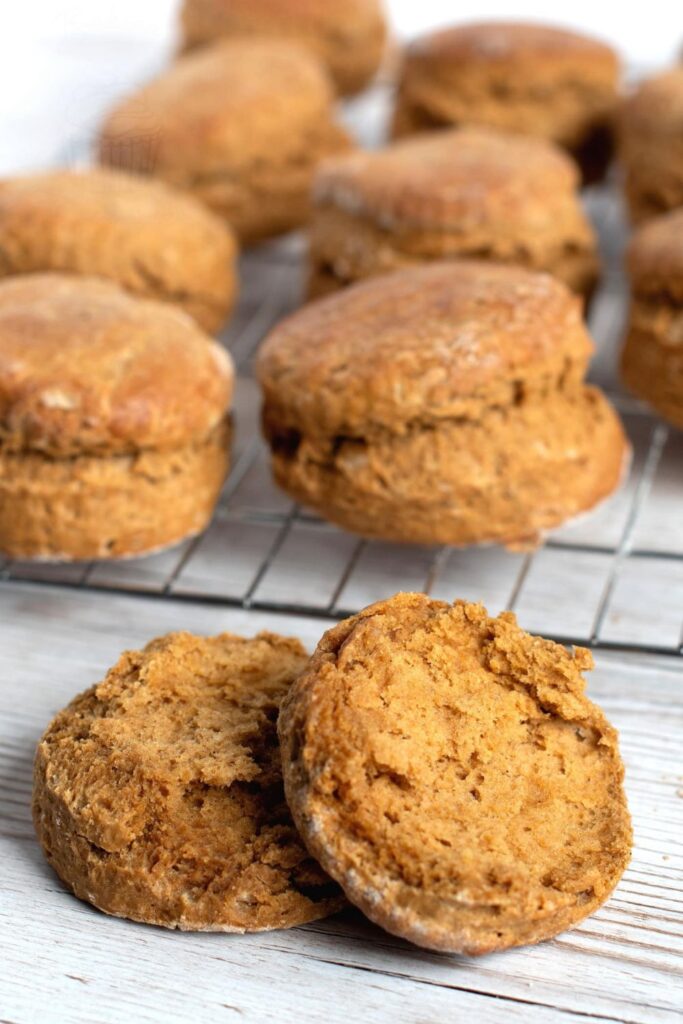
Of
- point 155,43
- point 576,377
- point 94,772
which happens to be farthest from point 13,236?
point 155,43

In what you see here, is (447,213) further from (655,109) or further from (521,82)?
(521,82)

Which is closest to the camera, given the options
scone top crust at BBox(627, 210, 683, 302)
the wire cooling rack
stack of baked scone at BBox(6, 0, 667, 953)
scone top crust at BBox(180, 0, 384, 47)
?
stack of baked scone at BBox(6, 0, 667, 953)

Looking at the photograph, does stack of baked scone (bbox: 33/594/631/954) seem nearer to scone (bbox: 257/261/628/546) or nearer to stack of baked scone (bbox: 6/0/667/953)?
stack of baked scone (bbox: 6/0/667/953)

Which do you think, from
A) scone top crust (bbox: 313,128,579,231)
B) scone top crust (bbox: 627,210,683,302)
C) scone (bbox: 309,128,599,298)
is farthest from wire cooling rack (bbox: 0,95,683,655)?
scone top crust (bbox: 313,128,579,231)

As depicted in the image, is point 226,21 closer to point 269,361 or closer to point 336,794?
point 269,361

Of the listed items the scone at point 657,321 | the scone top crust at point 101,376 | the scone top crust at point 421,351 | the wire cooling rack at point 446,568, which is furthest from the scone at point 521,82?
the scone top crust at point 101,376

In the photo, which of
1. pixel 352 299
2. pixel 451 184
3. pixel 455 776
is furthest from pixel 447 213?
pixel 455 776

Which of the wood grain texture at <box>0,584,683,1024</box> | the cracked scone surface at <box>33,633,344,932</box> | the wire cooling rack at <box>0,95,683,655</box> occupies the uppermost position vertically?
the cracked scone surface at <box>33,633,344,932</box>

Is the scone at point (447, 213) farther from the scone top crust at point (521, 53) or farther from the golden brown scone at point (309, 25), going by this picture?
the golden brown scone at point (309, 25)
